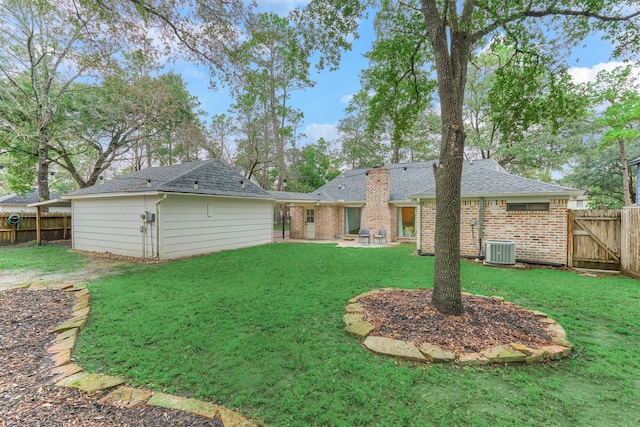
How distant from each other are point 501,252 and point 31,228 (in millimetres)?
19717

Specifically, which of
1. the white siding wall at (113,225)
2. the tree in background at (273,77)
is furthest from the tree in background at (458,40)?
the white siding wall at (113,225)

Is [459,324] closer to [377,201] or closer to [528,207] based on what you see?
[528,207]

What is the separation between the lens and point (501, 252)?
783 centimetres

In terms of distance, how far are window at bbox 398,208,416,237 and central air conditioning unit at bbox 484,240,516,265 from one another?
232 inches

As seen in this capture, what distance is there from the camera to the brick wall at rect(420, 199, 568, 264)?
771 centimetres

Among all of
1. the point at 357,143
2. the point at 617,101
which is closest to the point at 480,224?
the point at 617,101

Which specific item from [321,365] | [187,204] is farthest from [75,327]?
[187,204]

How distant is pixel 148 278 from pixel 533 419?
23.2ft

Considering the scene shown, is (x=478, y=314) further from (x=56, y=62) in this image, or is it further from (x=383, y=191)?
(x=56, y=62)

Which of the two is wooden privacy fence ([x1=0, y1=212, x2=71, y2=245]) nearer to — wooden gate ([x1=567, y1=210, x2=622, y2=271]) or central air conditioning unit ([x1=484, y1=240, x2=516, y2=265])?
central air conditioning unit ([x1=484, y1=240, x2=516, y2=265])

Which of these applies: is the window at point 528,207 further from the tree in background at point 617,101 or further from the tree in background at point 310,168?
the tree in background at point 310,168

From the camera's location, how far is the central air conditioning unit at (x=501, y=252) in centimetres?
776

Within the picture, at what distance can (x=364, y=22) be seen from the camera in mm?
5574

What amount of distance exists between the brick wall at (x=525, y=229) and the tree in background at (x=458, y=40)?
459 cm
